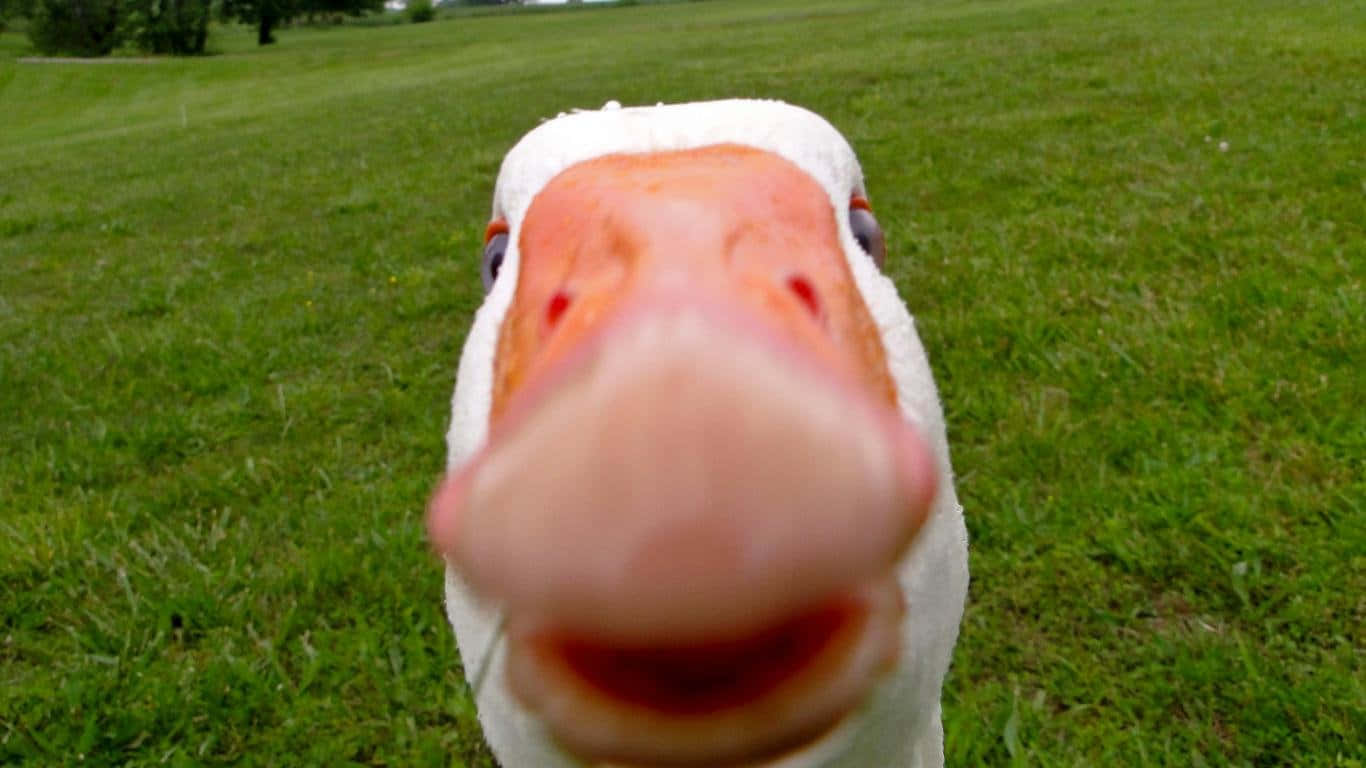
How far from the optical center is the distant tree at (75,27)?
39.7m

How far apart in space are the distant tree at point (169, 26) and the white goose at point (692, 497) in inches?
1740

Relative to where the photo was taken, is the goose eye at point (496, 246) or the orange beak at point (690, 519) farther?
the goose eye at point (496, 246)

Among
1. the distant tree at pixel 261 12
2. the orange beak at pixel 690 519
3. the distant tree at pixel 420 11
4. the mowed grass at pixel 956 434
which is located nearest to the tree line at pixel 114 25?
the distant tree at pixel 261 12

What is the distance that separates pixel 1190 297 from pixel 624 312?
4.24m

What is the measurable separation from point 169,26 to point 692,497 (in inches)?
1766

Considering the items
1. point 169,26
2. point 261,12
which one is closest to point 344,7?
point 261,12

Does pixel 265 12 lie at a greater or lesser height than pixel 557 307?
greater

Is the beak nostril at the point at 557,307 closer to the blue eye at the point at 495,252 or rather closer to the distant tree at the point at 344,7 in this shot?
the blue eye at the point at 495,252

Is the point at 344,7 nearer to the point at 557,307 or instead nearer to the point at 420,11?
the point at 420,11

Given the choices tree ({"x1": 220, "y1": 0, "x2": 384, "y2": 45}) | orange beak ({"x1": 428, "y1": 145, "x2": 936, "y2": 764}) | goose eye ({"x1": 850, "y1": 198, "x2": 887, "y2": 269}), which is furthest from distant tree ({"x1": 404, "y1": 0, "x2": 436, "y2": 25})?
orange beak ({"x1": 428, "y1": 145, "x2": 936, "y2": 764})

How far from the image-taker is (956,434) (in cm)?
369

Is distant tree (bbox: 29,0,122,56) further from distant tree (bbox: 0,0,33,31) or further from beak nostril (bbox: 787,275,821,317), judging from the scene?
beak nostril (bbox: 787,275,821,317)

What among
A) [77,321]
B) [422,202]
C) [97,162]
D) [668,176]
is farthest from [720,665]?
[97,162]

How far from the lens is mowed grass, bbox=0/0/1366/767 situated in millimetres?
2703
